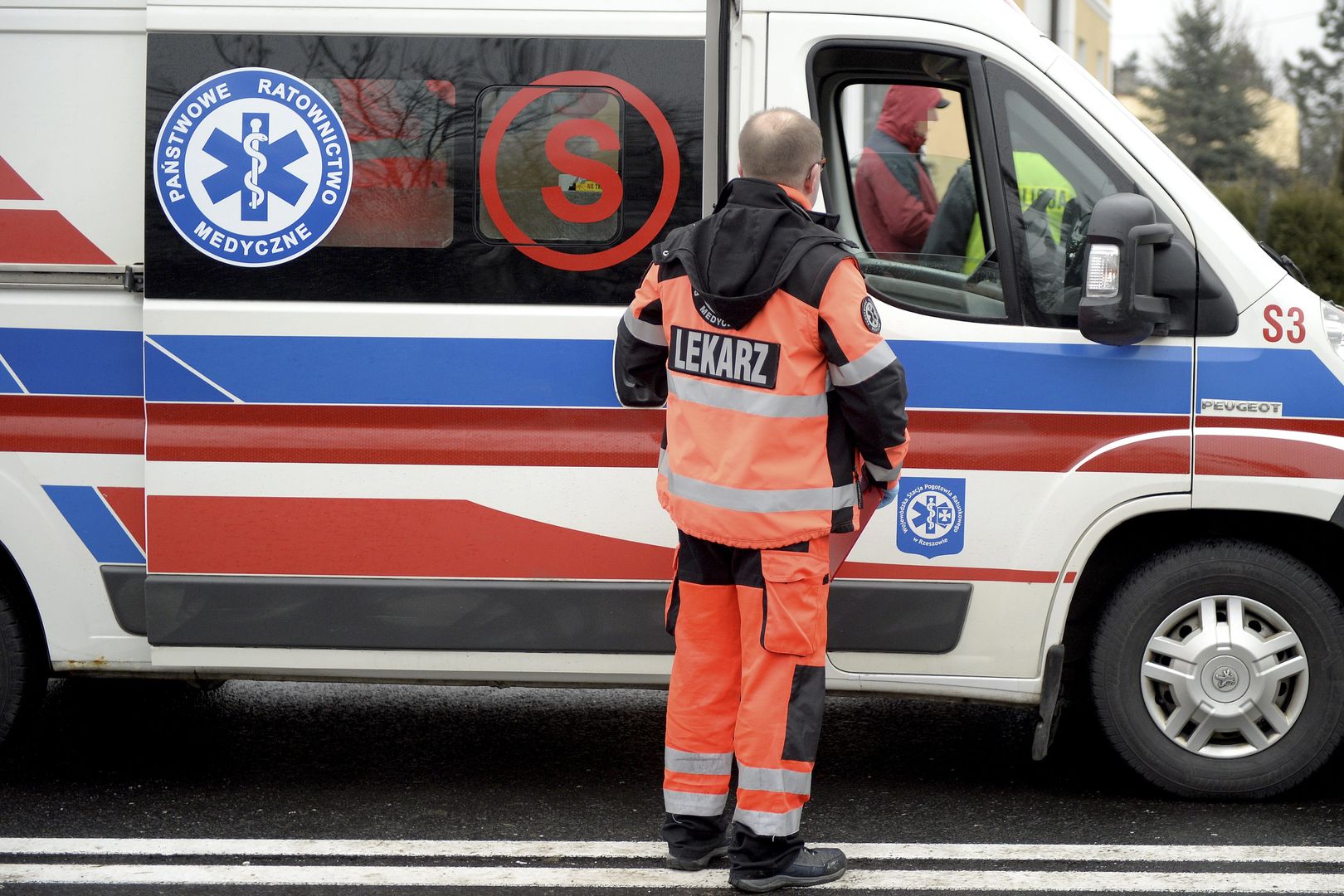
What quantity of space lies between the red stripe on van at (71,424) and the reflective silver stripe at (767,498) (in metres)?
1.58

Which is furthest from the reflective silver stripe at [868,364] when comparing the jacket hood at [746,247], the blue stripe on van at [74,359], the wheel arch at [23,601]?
the wheel arch at [23,601]

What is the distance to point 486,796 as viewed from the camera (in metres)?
4.38

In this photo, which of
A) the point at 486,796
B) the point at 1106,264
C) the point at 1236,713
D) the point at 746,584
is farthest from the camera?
the point at 486,796

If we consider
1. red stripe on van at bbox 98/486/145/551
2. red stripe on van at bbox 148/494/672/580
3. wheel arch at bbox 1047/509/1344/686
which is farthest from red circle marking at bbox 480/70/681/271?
wheel arch at bbox 1047/509/1344/686

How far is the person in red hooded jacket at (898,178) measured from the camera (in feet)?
14.1

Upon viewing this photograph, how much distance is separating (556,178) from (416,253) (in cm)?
42

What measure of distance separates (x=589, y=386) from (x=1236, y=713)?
6.24ft

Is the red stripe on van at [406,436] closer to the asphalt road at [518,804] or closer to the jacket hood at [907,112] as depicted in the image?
the asphalt road at [518,804]

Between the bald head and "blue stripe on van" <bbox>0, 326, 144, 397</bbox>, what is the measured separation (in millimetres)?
1755

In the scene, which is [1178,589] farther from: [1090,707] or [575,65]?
[575,65]

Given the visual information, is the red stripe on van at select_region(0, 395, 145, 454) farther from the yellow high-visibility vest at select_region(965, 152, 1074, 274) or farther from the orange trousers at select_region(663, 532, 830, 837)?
the yellow high-visibility vest at select_region(965, 152, 1074, 274)


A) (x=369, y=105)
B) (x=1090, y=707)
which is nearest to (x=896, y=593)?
(x=1090, y=707)

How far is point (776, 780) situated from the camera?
11.7ft

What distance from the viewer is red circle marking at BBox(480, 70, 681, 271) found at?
13.3 ft
